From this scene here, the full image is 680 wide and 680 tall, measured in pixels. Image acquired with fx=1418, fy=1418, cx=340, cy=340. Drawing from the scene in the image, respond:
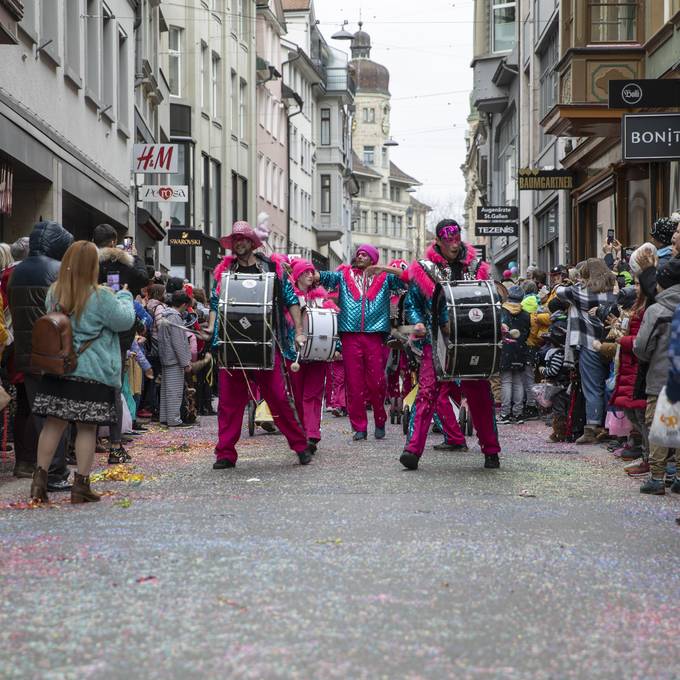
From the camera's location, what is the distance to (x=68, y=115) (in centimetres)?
2180

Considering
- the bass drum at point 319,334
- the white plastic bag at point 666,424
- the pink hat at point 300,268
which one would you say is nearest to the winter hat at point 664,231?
the white plastic bag at point 666,424

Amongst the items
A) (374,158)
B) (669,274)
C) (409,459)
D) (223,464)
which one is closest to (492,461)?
(409,459)

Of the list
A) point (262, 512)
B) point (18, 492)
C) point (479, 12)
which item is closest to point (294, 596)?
point (262, 512)

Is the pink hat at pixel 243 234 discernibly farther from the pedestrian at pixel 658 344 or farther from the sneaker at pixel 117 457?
the pedestrian at pixel 658 344

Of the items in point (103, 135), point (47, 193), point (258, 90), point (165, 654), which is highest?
point (258, 90)

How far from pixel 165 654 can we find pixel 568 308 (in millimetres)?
10343

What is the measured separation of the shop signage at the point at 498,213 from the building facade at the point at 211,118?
354 inches

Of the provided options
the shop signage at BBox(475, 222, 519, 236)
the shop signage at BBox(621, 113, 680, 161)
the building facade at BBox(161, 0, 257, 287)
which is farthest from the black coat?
the building facade at BBox(161, 0, 257, 287)

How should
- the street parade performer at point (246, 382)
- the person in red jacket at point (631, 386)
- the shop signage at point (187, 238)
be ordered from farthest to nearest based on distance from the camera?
1. the shop signage at point (187, 238)
2. the street parade performer at point (246, 382)
3. the person in red jacket at point (631, 386)

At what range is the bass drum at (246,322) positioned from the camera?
1074 centimetres

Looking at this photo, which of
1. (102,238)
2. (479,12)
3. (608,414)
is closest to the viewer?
(102,238)

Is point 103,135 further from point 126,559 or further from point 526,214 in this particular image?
point 126,559

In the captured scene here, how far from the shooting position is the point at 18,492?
30.6ft

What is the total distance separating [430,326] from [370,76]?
120 m
